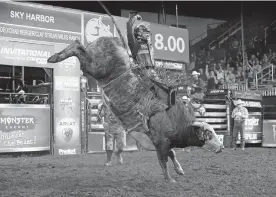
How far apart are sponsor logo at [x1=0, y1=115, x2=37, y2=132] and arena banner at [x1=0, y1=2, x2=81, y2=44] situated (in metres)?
2.22

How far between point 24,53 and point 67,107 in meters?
2.01

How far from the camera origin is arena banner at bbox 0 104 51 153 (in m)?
11.9

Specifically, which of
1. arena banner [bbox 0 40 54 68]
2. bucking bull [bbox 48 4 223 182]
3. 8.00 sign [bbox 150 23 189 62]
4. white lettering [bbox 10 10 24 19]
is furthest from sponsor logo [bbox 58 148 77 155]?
bucking bull [bbox 48 4 223 182]

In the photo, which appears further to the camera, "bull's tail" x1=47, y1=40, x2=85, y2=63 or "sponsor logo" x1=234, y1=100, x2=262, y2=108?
"sponsor logo" x1=234, y1=100, x2=262, y2=108

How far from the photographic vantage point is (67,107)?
1334 cm

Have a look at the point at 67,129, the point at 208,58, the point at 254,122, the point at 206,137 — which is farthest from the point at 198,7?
the point at 206,137

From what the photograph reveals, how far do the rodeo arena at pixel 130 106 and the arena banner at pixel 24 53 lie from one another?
0.09 feet

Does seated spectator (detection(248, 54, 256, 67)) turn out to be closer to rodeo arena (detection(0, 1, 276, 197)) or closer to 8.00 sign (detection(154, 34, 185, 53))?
rodeo arena (detection(0, 1, 276, 197))

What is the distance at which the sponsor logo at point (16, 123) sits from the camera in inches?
469

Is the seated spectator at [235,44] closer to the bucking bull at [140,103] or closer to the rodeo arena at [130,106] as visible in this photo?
the rodeo arena at [130,106]

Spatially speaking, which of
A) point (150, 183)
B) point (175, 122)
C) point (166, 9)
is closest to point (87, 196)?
point (150, 183)

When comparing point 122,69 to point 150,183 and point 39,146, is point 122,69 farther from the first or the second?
point 39,146

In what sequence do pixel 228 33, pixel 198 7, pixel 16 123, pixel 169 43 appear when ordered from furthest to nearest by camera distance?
pixel 228 33 → pixel 198 7 → pixel 169 43 → pixel 16 123

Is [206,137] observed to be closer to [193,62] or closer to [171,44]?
[171,44]
